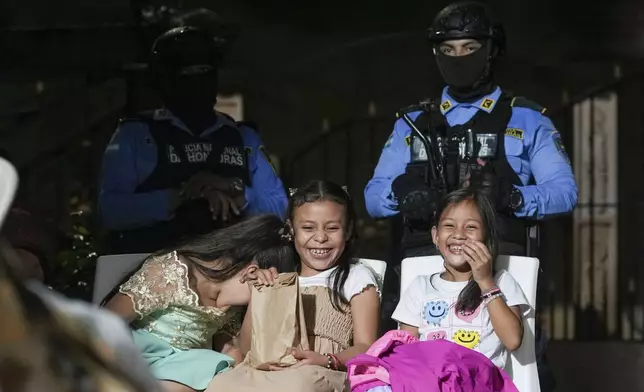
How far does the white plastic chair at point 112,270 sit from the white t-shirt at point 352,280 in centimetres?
61

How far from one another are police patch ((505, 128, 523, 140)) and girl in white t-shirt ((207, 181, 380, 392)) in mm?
738

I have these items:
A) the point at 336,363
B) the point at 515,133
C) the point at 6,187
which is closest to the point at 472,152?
the point at 515,133

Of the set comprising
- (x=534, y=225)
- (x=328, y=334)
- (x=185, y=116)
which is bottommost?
(x=328, y=334)

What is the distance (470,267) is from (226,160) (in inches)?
49.0

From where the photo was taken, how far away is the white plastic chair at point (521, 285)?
148 inches

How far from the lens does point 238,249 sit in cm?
391

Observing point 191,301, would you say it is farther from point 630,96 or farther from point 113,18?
point 630,96

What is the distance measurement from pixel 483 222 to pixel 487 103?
2.37ft

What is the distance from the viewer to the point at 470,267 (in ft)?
12.7

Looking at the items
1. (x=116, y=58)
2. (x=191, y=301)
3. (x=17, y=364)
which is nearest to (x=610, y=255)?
(x=116, y=58)

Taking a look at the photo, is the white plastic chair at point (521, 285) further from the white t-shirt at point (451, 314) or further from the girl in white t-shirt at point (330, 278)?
the girl in white t-shirt at point (330, 278)

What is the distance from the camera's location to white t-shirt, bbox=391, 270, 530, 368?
3.74 metres

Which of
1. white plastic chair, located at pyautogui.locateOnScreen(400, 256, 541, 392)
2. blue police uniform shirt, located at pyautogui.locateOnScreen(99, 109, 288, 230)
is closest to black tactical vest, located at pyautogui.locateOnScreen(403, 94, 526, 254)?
white plastic chair, located at pyautogui.locateOnScreen(400, 256, 541, 392)

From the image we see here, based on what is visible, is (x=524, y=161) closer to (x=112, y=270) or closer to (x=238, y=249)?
(x=238, y=249)
